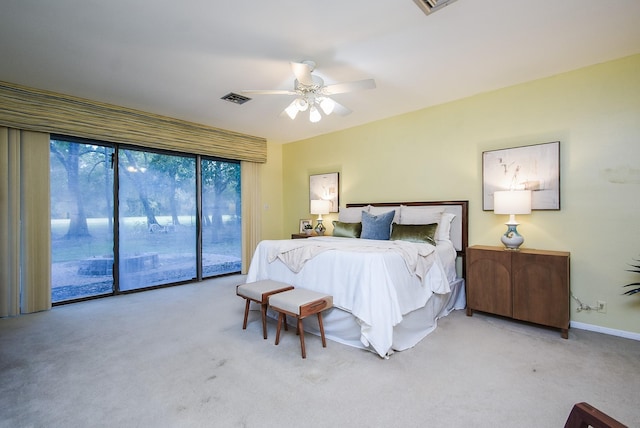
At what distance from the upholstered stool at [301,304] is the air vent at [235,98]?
2.45 metres

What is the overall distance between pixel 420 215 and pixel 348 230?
3.31ft

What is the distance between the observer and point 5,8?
208cm

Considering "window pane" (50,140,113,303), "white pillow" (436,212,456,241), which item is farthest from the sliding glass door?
"white pillow" (436,212,456,241)

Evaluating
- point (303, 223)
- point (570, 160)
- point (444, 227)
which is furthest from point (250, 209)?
point (570, 160)

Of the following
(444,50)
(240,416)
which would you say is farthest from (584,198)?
(240,416)

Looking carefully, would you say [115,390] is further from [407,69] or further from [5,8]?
[407,69]

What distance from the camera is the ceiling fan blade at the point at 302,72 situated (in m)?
2.39

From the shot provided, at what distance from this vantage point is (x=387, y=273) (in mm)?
2455

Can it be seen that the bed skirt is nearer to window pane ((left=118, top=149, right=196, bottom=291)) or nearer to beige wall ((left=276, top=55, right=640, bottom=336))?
beige wall ((left=276, top=55, right=640, bottom=336))

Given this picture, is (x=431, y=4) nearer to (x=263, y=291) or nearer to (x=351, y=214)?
(x=263, y=291)

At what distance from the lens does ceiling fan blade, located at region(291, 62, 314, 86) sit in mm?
2393

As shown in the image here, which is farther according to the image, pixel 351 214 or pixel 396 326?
pixel 351 214

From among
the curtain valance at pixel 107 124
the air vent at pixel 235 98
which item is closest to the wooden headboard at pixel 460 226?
the air vent at pixel 235 98

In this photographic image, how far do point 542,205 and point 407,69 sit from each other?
2.02m
